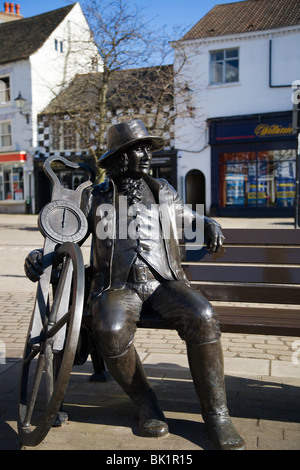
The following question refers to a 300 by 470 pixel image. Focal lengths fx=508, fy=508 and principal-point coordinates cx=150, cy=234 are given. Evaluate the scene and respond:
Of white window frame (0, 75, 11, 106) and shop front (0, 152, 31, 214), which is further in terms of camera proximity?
white window frame (0, 75, 11, 106)

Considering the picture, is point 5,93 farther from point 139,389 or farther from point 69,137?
point 139,389

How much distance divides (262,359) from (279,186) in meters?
17.2

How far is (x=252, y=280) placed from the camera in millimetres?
3506

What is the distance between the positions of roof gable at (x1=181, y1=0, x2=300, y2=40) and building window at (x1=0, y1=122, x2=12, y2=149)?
35.1 ft

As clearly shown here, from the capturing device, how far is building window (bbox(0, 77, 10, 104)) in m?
26.4

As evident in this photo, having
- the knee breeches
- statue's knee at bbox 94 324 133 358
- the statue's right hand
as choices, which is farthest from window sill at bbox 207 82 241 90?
statue's knee at bbox 94 324 133 358

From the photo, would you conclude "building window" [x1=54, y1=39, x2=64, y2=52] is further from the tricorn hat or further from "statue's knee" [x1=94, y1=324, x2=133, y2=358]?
"statue's knee" [x1=94, y1=324, x2=133, y2=358]

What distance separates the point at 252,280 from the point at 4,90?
84.5 feet

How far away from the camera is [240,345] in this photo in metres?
4.36

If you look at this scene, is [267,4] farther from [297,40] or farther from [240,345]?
[240,345]

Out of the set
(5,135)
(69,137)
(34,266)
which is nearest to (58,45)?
(5,135)

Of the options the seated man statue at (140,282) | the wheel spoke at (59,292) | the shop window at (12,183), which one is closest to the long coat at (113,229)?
the seated man statue at (140,282)

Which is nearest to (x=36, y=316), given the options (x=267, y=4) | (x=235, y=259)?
(x=235, y=259)

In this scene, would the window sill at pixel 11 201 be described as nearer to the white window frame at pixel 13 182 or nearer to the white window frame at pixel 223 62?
the white window frame at pixel 13 182
